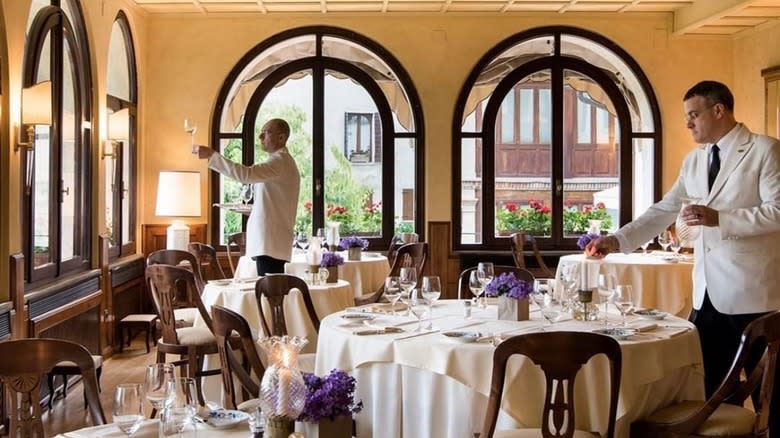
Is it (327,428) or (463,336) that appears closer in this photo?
(327,428)

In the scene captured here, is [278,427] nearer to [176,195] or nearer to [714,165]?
[714,165]

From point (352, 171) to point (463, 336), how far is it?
610cm

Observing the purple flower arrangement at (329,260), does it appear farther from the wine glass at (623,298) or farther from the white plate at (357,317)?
the wine glass at (623,298)

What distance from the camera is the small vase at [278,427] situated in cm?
204

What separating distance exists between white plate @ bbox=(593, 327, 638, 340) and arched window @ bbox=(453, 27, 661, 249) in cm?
578

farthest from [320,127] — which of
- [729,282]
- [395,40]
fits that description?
[729,282]

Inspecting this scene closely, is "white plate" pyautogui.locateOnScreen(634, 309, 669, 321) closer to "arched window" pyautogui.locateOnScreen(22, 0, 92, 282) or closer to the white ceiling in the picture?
"arched window" pyautogui.locateOnScreen(22, 0, 92, 282)

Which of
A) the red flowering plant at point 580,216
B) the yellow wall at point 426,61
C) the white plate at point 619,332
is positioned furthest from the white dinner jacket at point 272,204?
the red flowering plant at point 580,216

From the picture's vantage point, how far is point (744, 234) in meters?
3.70

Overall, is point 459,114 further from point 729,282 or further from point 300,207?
point 729,282

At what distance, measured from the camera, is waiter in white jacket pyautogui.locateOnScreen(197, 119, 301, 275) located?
604 cm

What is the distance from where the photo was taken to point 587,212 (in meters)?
9.64


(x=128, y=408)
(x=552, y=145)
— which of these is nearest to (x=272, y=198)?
(x=128, y=408)

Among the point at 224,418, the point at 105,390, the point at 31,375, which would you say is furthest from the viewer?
the point at 105,390
